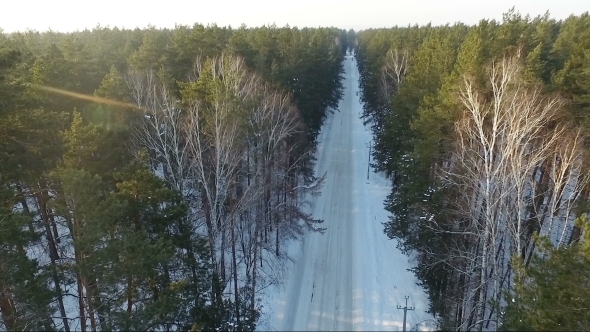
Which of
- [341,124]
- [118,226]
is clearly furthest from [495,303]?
[341,124]

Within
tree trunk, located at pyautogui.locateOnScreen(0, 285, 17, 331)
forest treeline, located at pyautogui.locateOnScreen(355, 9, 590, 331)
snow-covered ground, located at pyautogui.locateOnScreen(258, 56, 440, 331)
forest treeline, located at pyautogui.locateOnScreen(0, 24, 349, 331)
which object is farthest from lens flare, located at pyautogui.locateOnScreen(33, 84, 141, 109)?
forest treeline, located at pyautogui.locateOnScreen(355, 9, 590, 331)

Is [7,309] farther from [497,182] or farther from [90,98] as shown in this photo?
[497,182]

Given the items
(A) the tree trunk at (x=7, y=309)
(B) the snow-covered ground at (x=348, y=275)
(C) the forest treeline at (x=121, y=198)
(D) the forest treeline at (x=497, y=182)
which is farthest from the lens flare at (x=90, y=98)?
(D) the forest treeline at (x=497, y=182)

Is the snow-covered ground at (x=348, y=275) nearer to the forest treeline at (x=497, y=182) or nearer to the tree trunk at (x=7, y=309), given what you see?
the forest treeline at (x=497, y=182)

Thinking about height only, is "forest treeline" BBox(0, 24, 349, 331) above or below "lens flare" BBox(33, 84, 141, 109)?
below

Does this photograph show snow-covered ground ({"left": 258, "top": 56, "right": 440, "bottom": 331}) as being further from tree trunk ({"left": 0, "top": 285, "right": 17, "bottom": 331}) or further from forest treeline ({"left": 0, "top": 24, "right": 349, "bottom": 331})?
tree trunk ({"left": 0, "top": 285, "right": 17, "bottom": 331})

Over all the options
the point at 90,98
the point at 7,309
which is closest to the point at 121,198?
the point at 7,309
